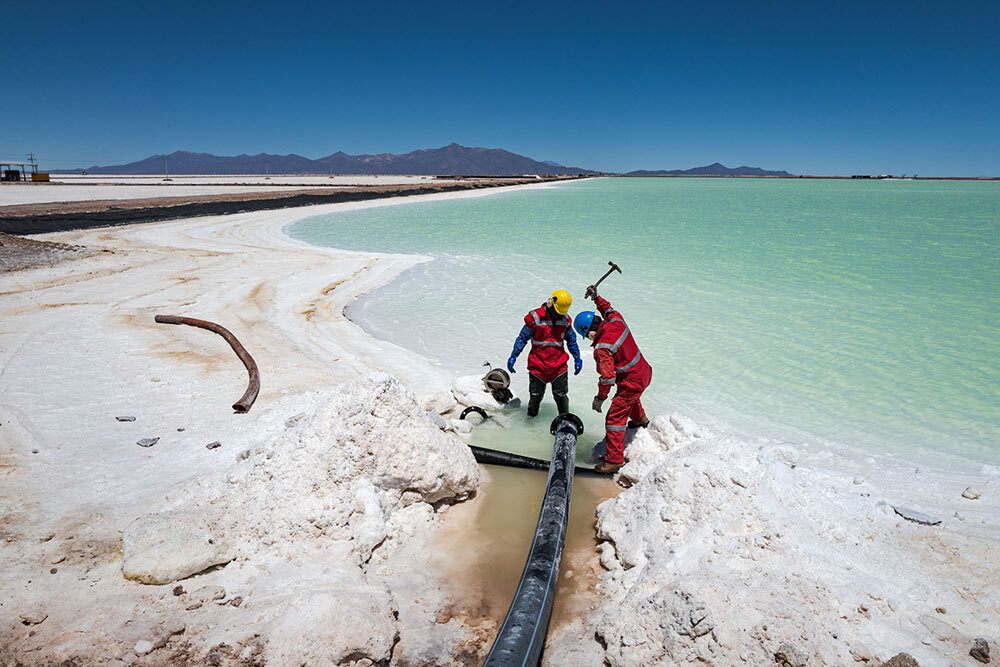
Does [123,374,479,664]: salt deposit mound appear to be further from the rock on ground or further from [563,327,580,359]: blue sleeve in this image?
[563,327,580,359]: blue sleeve

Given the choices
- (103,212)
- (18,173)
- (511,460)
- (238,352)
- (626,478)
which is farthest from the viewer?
(18,173)

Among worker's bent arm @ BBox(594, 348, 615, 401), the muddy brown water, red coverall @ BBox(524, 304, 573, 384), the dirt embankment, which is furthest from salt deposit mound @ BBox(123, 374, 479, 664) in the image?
the dirt embankment

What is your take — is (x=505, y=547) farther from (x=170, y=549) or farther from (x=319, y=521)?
(x=170, y=549)

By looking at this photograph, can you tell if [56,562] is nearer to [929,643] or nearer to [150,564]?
[150,564]

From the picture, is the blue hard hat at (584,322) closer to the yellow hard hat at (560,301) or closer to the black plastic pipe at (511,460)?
the yellow hard hat at (560,301)

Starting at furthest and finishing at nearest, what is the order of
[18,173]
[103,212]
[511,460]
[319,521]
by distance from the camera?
[18,173], [103,212], [511,460], [319,521]

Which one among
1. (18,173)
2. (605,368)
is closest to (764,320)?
(605,368)
